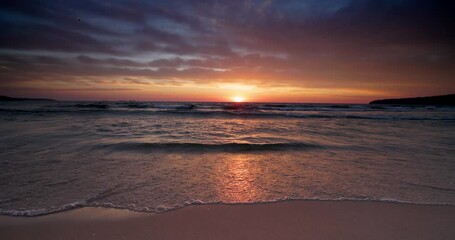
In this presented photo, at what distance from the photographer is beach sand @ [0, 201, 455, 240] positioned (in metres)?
2.49

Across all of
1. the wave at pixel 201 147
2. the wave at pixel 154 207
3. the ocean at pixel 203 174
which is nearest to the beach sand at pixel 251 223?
the wave at pixel 154 207

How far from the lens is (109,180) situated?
159 inches

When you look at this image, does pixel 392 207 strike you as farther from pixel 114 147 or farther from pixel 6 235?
pixel 114 147

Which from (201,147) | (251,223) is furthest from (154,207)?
(201,147)

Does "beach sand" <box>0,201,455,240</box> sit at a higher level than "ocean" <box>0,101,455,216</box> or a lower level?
lower

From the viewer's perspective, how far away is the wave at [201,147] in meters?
6.60

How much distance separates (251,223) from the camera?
2.70 m

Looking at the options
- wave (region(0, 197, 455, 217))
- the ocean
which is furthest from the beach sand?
the ocean

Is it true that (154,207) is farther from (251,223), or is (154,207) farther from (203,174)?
(203,174)

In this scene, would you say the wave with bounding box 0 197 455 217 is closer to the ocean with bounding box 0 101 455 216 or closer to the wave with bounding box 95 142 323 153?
the ocean with bounding box 0 101 455 216

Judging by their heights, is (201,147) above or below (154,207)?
above

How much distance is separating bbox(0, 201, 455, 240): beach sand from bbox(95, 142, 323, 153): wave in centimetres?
359

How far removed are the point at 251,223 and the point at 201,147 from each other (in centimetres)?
431

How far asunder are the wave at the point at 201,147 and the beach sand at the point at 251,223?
3586mm
